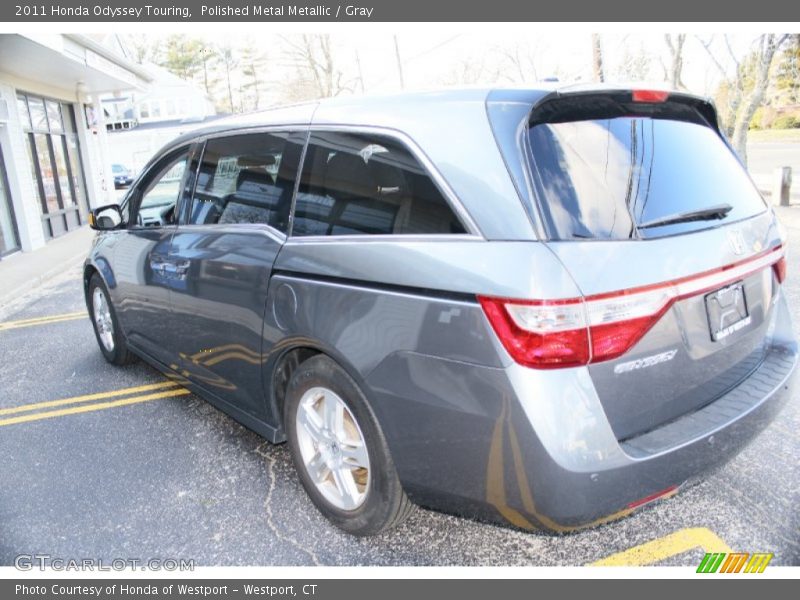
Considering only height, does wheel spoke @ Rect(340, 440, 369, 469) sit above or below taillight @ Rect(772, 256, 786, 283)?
below

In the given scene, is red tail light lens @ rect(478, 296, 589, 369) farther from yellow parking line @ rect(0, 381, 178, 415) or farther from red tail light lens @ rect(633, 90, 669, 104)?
yellow parking line @ rect(0, 381, 178, 415)

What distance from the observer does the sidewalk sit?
339 inches

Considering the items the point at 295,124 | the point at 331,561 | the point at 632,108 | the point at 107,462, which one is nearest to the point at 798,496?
the point at 632,108

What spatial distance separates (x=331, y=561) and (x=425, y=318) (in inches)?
46.6

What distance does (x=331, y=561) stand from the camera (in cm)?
243

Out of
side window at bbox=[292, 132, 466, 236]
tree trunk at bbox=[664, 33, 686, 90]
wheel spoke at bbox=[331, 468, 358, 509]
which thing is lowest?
wheel spoke at bbox=[331, 468, 358, 509]

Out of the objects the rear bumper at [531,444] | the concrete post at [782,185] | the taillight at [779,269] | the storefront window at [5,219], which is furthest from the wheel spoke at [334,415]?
the concrete post at [782,185]

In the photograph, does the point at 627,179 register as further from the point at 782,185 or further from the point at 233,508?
the point at 782,185

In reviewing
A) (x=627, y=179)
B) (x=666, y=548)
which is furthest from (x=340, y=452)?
(x=627, y=179)

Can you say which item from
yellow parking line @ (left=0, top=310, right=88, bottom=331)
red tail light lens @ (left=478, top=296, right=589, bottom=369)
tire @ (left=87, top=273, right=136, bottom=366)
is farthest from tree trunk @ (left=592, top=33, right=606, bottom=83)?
red tail light lens @ (left=478, top=296, right=589, bottom=369)

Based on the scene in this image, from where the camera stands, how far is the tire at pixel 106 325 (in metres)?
4.53

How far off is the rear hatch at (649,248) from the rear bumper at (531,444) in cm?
9

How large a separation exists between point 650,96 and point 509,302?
1099 mm

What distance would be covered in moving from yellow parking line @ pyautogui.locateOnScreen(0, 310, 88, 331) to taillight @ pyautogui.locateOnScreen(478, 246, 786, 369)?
21.2 ft
